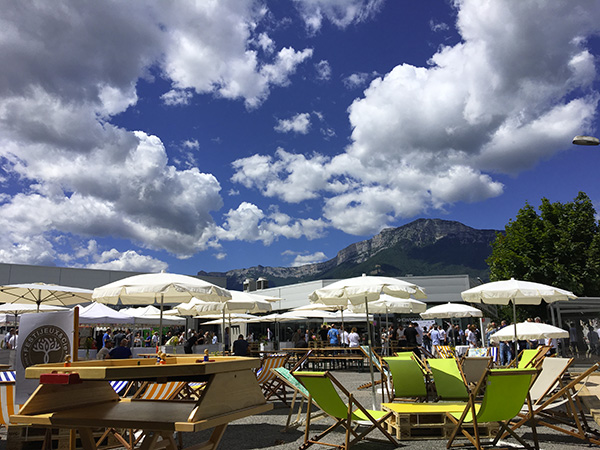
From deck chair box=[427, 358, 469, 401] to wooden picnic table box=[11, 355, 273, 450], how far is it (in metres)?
5.03

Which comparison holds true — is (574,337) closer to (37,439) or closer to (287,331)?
(37,439)

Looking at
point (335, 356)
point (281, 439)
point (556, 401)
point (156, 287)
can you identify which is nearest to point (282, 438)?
point (281, 439)

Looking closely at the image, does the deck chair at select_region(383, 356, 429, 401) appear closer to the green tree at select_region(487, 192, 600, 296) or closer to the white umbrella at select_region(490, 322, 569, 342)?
the white umbrella at select_region(490, 322, 569, 342)

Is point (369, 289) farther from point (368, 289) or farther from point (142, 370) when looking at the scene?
point (142, 370)

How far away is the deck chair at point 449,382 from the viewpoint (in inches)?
276

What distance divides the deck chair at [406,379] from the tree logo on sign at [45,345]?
4.77 meters

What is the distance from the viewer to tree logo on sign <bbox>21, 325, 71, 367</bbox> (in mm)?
3820

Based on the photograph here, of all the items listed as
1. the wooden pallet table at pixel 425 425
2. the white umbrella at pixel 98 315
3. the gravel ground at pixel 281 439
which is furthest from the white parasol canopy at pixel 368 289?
the white umbrella at pixel 98 315

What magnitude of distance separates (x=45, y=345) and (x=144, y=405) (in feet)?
4.98

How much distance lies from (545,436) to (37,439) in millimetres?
5975

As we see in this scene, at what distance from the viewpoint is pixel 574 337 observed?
68.4 ft

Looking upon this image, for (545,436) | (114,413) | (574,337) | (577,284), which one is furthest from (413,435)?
(577,284)

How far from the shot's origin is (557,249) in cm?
2592

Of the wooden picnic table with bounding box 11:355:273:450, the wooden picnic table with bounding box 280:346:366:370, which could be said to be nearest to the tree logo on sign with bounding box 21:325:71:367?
the wooden picnic table with bounding box 11:355:273:450
